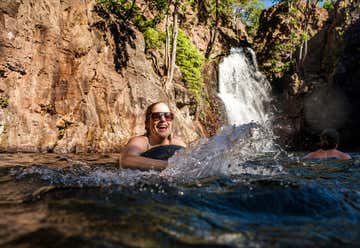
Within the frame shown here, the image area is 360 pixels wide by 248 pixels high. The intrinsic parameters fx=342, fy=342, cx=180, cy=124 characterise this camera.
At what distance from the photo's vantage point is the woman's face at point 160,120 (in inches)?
187

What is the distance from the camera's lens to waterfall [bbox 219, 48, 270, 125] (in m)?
19.9

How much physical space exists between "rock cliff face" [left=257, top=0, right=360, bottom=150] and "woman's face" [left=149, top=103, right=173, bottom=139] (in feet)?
54.6

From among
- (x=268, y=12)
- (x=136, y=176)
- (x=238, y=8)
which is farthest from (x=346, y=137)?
(x=136, y=176)

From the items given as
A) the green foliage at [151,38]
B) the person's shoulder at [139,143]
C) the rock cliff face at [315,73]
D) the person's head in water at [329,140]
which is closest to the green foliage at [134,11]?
the green foliage at [151,38]

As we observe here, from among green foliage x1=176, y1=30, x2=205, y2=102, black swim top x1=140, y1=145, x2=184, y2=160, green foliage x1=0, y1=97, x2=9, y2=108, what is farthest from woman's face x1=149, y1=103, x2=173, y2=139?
green foliage x1=176, y1=30, x2=205, y2=102

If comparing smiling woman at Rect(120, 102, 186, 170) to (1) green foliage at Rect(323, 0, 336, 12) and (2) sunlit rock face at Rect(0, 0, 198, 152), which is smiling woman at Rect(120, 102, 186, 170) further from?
(1) green foliage at Rect(323, 0, 336, 12)

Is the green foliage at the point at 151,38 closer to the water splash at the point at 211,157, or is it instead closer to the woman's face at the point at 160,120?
the woman's face at the point at 160,120

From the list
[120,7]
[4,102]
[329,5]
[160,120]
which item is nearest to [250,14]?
[329,5]

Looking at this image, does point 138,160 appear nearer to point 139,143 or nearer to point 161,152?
point 161,152

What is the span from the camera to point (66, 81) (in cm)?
1145

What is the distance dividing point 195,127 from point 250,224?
14575 millimetres

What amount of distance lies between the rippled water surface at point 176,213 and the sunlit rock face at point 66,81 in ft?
24.0

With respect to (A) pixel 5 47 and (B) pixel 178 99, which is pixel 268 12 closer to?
(B) pixel 178 99

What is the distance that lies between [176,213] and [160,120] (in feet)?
8.31
